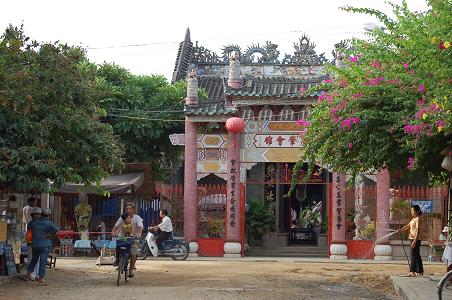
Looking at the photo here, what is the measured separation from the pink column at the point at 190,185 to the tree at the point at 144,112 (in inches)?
146

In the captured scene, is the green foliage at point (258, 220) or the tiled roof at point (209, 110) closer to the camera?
the tiled roof at point (209, 110)

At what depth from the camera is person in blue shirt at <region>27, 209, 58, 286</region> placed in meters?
15.1

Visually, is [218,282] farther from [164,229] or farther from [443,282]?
[164,229]

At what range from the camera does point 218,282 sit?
51.1 ft

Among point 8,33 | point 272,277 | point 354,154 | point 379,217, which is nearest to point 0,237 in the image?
point 8,33

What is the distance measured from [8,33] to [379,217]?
13.2m

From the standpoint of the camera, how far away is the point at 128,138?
29.5 meters

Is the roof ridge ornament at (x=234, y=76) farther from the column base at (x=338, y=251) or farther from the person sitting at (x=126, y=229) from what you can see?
the person sitting at (x=126, y=229)

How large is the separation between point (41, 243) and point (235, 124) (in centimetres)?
1043

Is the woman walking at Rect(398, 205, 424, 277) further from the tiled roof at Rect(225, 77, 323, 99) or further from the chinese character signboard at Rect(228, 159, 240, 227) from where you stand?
the chinese character signboard at Rect(228, 159, 240, 227)

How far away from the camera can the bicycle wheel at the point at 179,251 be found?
76.9 ft

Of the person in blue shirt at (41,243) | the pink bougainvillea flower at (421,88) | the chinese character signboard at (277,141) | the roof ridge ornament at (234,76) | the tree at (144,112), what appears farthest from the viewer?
the tree at (144,112)

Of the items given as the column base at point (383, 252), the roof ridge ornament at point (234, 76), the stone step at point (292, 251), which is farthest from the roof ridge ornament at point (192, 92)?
the column base at point (383, 252)

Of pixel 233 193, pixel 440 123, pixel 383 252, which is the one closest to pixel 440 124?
pixel 440 123
